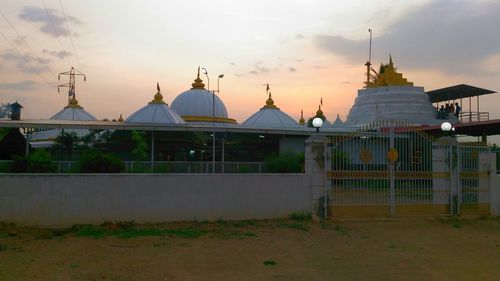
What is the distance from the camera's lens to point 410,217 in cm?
1370

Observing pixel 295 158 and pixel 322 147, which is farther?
pixel 295 158

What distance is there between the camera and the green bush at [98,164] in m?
13.9

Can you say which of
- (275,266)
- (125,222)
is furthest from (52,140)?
Answer: (275,266)

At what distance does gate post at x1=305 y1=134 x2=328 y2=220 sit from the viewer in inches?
520

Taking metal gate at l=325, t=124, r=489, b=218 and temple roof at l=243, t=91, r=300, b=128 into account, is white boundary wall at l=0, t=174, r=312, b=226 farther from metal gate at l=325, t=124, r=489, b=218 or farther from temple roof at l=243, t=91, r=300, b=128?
temple roof at l=243, t=91, r=300, b=128

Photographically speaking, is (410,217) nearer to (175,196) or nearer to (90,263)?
(175,196)

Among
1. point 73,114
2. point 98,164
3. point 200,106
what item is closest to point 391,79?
point 200,106

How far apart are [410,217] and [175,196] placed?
6319 mm

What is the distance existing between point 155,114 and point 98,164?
56.9ft

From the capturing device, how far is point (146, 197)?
485 inches

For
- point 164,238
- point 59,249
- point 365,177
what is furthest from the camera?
point 365,177

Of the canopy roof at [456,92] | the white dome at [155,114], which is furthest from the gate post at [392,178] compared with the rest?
the canopy roof at [456,92]

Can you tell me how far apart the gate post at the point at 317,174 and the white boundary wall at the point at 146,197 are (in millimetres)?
160

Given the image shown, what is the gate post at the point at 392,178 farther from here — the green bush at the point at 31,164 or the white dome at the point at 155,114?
the white dome at the point at 155,114
